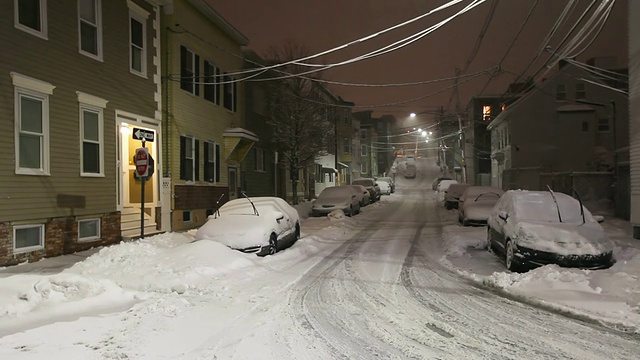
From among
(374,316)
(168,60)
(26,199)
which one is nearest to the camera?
(374,316)

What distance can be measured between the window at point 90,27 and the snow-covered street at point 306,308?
5.71m

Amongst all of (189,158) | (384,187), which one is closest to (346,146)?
(384,187)

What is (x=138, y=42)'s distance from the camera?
14875mm

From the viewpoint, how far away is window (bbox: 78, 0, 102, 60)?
12.3 metres

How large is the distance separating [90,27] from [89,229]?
541 centimetres

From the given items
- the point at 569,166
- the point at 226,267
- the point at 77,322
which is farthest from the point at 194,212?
the point at 569,166

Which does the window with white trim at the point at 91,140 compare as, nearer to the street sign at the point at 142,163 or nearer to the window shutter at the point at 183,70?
the street sign at the point at 142,163

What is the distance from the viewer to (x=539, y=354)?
498cm

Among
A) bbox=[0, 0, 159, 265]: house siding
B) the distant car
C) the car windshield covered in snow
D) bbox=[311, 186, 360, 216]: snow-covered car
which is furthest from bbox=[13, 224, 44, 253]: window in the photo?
the distant car

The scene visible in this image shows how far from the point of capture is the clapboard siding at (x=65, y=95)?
388 inches

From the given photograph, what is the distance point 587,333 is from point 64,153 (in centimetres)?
1135

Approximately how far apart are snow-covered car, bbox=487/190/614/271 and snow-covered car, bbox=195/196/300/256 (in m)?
5.36

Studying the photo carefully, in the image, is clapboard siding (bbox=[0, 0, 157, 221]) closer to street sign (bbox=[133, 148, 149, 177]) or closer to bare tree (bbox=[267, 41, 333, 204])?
street sign (bbox=[133, 148, 149, 177])

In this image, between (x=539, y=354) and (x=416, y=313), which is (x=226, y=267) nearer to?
(x=416, y=313)
